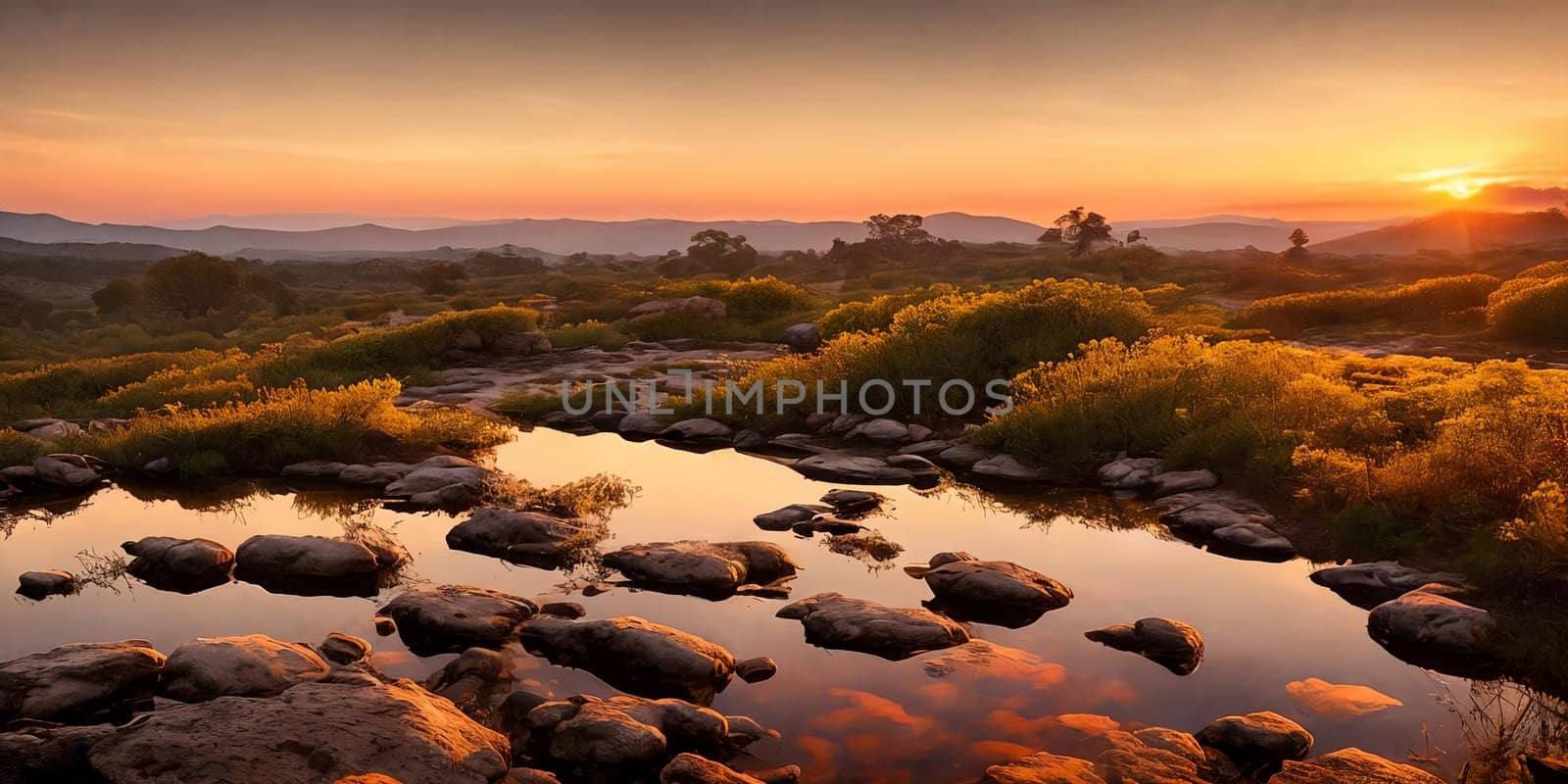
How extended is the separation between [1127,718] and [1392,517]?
16.0 feet

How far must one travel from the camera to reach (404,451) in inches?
548

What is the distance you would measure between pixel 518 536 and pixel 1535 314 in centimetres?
2316

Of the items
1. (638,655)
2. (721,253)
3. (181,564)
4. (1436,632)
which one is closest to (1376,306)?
(1436,632)

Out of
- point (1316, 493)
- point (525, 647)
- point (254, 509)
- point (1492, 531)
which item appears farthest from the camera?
point (254, 509)

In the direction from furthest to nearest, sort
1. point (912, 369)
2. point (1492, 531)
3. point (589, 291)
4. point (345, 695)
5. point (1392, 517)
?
point (589, 291), point (912, 369), point (1392, 517), point (1492, 531), point (345, 695)

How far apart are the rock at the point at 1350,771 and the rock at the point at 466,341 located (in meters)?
22.1

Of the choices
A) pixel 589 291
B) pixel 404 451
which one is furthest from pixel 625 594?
pixel 589 291

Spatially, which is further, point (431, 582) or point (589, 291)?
point (589, 291)

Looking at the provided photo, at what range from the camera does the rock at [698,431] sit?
15523 millimetres

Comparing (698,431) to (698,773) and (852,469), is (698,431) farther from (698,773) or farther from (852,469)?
(698,773)

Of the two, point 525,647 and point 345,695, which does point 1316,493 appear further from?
point 345,695

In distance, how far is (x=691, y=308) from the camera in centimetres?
3047

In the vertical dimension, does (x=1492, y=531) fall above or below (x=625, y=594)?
above

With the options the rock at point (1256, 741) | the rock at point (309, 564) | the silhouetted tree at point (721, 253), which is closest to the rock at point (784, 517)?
the rock at point (309, 564)
